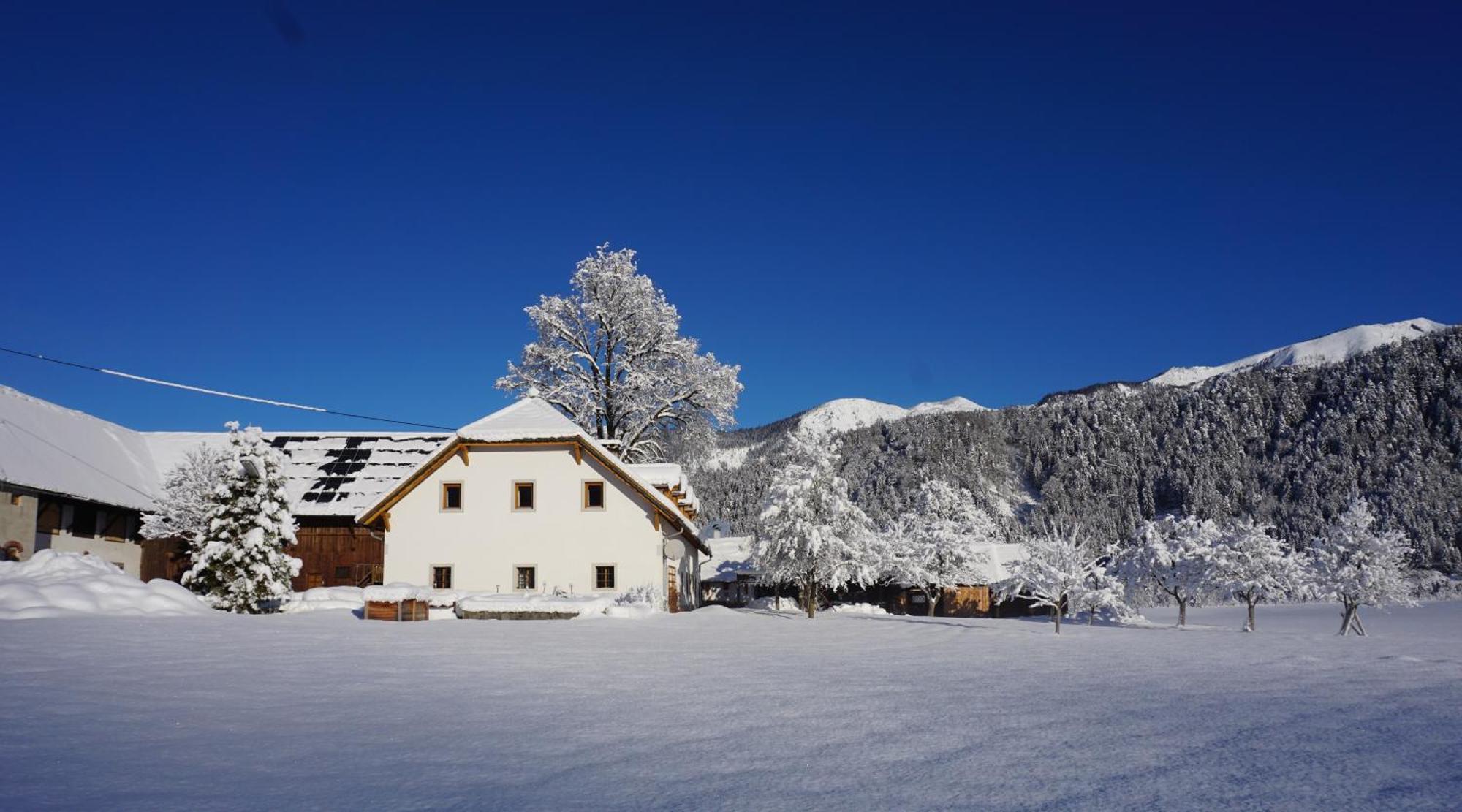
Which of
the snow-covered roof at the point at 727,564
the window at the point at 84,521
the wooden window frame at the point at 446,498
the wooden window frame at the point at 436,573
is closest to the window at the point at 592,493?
the wooden window frame at the point at 446,498

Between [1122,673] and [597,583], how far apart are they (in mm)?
22486

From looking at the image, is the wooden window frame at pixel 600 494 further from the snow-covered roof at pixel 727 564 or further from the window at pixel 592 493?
the snow-covered roof at pixel 727 564

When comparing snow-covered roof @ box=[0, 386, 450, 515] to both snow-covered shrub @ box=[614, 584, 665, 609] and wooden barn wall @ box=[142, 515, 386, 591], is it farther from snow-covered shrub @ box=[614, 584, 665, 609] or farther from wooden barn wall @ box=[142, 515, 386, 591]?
snow-covered shrub @ box=[614, 584, 665, 609]

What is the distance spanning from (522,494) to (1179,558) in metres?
31.9

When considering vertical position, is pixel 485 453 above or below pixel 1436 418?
below

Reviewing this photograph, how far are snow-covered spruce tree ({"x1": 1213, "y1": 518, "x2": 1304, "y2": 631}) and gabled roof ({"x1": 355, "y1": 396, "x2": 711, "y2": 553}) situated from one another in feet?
81.4

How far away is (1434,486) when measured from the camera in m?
107

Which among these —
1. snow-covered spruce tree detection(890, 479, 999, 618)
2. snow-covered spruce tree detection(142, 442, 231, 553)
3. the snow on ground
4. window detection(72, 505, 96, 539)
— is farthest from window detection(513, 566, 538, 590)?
snow-covered spruce tree detection(890, 479, 999, 618)

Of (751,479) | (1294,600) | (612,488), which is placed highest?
(751,479)

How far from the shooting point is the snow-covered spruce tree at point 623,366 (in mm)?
38312

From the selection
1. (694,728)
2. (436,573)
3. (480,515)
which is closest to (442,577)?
(436,573)

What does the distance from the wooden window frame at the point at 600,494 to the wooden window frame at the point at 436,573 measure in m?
5.34

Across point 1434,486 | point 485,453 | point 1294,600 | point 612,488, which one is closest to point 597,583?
point 612,488

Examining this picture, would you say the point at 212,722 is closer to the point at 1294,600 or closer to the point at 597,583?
the point at 597,583
